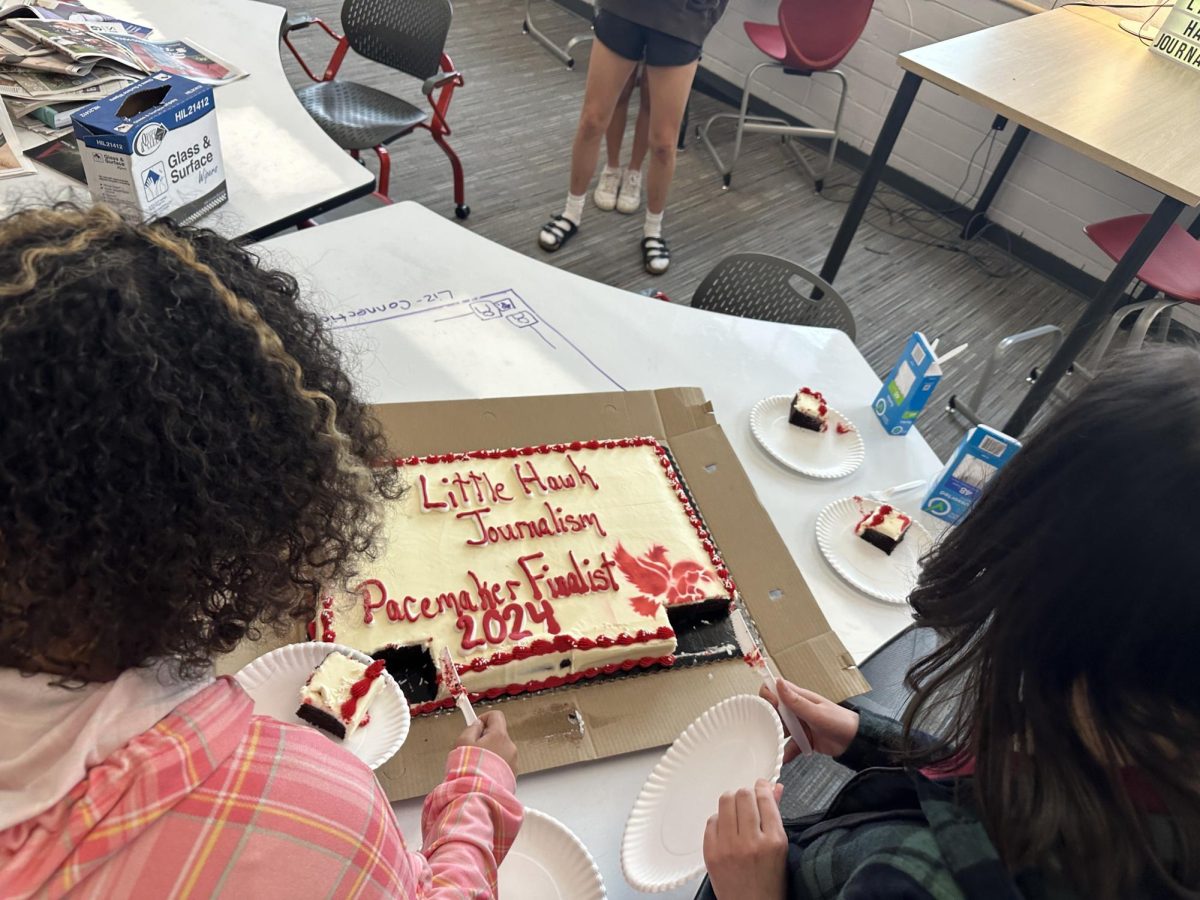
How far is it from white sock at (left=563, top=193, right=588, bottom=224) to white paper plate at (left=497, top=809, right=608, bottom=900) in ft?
9.23

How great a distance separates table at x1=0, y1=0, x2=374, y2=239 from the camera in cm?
177

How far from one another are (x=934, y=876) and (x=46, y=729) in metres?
0.73

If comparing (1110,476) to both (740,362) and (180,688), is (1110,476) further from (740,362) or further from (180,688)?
(740,362)

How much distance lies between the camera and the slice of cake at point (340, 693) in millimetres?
955

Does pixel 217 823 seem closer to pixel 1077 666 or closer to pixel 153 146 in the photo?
pixel 1077 666

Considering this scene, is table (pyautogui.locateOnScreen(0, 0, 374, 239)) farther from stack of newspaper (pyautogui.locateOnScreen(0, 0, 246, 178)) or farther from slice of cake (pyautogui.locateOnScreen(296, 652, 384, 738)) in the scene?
slice of cake (pyautogui.locateOnScreen(296, 652, 384, 738))

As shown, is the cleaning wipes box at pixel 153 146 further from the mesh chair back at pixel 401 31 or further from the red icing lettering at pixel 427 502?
the mesh chair back at pixel 401 31

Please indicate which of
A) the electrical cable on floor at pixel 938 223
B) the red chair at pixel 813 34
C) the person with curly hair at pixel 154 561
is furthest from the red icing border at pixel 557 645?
the red chair at pixel 813 34

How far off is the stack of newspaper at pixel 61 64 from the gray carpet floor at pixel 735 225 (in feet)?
4.54

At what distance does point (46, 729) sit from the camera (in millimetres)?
573

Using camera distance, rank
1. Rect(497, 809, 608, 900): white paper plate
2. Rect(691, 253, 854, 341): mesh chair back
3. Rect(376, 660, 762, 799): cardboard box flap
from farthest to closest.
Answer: Rect(691, 253, 854, 341): mesh chair back < Rect(376, 660, 762, 799): cardboard box flap < Rect(497, 809, 608, 900): white paper plate

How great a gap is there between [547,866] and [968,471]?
958 millimetres

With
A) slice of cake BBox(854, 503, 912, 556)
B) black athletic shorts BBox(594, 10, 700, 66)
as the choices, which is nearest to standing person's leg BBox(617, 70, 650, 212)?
black athletic shorts BBox(594, 10, 700, 66)

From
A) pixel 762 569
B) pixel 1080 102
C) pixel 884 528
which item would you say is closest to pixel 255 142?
pixel 762 569
